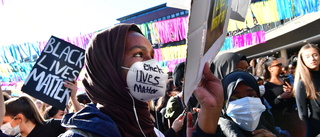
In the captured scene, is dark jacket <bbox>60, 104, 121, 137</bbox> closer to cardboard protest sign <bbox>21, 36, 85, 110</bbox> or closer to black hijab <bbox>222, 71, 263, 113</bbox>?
black hijab <bbox>222, 71, 263, 113</bbox>

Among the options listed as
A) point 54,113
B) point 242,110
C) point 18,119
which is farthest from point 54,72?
point 242,110

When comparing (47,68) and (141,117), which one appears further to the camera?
(47,68)

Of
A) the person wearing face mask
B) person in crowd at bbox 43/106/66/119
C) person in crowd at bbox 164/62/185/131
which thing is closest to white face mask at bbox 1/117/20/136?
person in crowd at bbox 43/106/66/119

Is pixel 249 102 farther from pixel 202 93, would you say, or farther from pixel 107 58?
pixel 107 58

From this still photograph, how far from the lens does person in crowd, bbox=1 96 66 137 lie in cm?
296

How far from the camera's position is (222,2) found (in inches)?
47.5

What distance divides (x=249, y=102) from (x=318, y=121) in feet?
5.52

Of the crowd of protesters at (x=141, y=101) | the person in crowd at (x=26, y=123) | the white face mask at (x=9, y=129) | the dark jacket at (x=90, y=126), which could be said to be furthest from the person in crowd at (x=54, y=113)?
the dark jacket at (x=90, y=126)

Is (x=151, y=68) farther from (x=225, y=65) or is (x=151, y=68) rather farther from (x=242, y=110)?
(x=225, y=65)

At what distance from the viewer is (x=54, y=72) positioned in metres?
3.29

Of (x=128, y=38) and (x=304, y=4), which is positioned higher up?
(x=304, y=4)

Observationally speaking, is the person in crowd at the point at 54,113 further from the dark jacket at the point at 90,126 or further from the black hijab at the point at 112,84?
the dark jacket at the point at 90,126

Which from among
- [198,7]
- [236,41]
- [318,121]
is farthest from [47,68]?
[236,41]

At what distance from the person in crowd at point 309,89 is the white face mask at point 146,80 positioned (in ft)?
8.69
